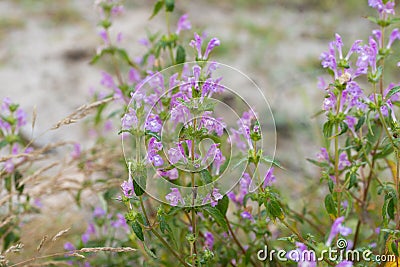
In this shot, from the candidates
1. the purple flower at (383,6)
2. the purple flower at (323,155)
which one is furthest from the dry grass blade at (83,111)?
the purple flower at (383,6)

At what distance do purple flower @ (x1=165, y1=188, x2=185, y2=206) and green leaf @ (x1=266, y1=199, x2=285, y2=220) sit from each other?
0.17m

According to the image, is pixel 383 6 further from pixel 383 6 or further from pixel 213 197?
pixel 213 197

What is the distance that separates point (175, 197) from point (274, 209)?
195mm

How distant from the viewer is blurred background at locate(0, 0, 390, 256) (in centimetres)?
298

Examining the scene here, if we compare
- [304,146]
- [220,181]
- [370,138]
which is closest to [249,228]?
[220,181]

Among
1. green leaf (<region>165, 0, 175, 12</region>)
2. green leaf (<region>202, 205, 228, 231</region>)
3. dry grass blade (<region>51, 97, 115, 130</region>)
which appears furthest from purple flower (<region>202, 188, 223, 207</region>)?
green leaf (<region>165, 0, 175, 12</region>)

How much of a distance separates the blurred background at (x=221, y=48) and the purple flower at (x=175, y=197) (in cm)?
139

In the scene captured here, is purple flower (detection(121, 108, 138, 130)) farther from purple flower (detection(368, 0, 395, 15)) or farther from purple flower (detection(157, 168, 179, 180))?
purple flower (detection(368, 0, 395, 15))

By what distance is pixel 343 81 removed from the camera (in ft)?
3.70

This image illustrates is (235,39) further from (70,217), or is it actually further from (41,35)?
(70,217)

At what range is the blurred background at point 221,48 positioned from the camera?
2979 millimetres

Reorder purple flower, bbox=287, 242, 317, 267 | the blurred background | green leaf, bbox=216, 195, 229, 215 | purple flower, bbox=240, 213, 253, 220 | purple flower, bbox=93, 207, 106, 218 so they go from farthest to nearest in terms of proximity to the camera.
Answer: the blurred background, purple flower, bbox=93, 207, 106, 218, purple flower, bbox=240, 213, 253, 220, green leaf, bbox=216, 195, 229, 215, purple flower, bbox=287, 242, 317, 267

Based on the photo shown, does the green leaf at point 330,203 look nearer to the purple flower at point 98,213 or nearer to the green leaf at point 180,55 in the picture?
the green leaf at point 180,55

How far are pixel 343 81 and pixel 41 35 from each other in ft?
10.3
